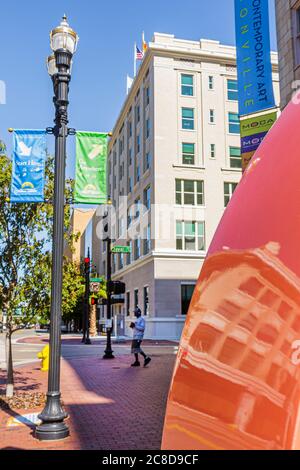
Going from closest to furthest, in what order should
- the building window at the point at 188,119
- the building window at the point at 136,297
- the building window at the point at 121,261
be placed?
the building window at the point at 188,119 → the building window at the point at 136,297 → the building window at the point at 121,261

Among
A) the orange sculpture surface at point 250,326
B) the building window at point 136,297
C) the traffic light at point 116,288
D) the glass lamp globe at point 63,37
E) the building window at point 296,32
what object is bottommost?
the building window at point 136,297

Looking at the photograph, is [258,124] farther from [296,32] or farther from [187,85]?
[187,85]

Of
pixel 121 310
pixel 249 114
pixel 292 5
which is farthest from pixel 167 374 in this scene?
pixel 121 310

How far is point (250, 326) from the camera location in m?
1.65

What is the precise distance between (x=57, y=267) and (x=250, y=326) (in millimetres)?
5806

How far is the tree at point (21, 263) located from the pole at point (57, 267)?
8.73 ft

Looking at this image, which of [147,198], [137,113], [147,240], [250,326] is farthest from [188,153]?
[250,326]

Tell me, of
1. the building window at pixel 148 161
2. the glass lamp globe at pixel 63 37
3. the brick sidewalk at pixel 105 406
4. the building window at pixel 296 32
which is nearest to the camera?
the brick sidewalk at pixel 105 406

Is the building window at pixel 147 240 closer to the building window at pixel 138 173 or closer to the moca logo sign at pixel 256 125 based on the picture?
the building window at pixel 138 173

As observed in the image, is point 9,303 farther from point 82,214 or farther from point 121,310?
point 82,214

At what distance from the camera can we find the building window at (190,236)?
37.1 metres

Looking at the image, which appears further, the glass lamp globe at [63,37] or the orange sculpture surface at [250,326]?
the glass lamp globe at [63,37]

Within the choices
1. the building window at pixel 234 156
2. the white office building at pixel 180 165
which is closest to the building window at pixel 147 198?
the white office building at pixel 180 165
